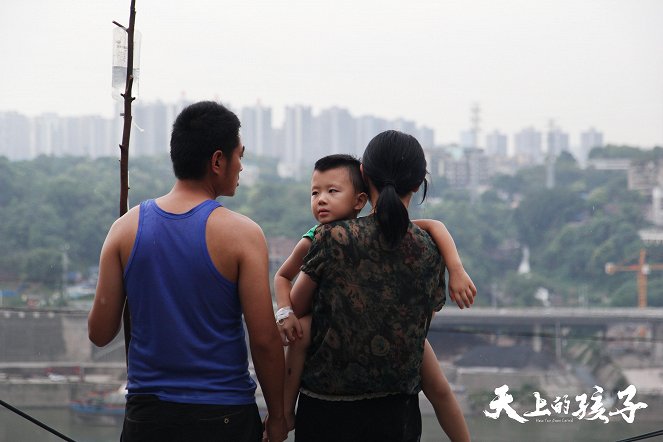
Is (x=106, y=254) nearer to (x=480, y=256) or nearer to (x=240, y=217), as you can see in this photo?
(x=240, y=217)

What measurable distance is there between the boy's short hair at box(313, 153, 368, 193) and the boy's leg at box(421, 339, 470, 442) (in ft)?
0.65

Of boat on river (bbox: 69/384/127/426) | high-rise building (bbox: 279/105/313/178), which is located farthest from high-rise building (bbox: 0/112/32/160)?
boat on river (bbox: 69/384/127/426)

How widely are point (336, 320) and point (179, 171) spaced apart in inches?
8.9

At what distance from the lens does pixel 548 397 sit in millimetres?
19547

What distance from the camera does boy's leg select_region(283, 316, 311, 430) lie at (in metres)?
0.94

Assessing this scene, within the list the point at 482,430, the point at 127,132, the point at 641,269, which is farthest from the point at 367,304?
the point at 641,269

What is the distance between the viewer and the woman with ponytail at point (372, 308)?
897 millimetres

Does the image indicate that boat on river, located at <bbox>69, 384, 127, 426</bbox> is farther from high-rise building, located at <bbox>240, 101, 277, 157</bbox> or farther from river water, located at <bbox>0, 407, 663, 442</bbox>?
high-rise building, located at <bbox>240, 101, 277, 157</bbox>

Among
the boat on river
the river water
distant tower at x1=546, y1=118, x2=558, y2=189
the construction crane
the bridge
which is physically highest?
distant tower at x1=546, y1=118, x2=558, y2=189

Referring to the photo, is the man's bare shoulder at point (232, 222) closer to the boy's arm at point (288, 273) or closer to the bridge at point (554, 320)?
the boy's arm at point (288, 273)

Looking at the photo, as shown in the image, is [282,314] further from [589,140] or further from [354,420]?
[589,140]

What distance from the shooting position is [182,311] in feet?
2.88

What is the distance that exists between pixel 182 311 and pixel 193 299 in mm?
19

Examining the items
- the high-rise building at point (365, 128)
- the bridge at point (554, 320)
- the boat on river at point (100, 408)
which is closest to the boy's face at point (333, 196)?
the boat on river at point (100, 408)
